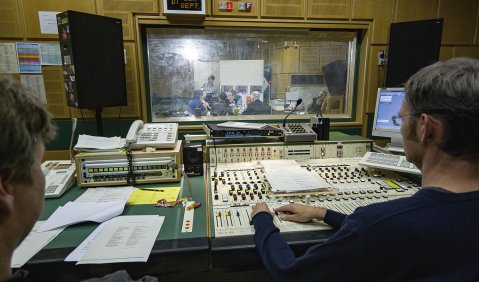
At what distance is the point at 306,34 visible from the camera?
2875 millimetres

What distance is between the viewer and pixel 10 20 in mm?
2410

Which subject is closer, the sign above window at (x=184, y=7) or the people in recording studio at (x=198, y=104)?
the sign above window at (x=184, y=7)

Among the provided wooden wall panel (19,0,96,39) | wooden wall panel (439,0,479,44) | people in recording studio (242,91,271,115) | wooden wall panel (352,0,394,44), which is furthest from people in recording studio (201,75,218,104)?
wooden wall panel (439,0,479,44)

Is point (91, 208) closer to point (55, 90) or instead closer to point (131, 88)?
point (131, 88)

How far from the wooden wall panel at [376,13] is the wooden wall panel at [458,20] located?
1.84ft

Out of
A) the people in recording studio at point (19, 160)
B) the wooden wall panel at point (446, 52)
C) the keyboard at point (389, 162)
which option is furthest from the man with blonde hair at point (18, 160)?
the wooden wall panel at point (446, 52)

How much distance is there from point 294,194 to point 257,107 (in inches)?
66.4

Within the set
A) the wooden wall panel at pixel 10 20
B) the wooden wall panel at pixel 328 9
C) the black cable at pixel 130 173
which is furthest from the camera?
the wooden wall panel at pixel 328 9

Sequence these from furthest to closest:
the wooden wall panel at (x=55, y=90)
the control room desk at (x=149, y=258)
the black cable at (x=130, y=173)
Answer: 1. the wooden wall panel at (x=55, y=90)
2. the black cable at (x=130, y=173)
3. the control room desk at (x=149, y=258)

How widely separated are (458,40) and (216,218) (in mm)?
3203

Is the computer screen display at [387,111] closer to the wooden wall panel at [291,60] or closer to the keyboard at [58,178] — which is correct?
the wooden wall panel at [291,60]

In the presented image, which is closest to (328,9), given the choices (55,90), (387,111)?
(387,111)

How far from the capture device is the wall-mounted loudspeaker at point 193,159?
1.76 m

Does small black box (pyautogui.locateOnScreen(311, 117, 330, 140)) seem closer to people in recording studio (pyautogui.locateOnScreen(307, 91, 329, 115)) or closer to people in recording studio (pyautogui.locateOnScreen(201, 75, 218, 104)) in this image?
people in recording studio (pyautogui.locateOnScreen(307, 91, 329, 115))
